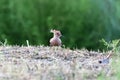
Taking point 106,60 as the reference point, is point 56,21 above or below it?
above

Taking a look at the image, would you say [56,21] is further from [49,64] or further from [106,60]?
[49,64]

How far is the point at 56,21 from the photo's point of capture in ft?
37.4

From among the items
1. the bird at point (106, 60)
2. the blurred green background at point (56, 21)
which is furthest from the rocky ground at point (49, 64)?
the blurred green background at point (56, 21)

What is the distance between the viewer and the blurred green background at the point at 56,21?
11.0 metres

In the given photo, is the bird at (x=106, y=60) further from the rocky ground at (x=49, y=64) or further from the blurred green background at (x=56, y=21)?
the blurred green background at (x=56, y=21)

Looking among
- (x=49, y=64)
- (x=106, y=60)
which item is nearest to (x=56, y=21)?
(x=106, y=60)

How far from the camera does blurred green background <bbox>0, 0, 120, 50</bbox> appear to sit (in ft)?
36.1

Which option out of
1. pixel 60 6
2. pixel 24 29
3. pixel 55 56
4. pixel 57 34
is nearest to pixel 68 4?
pixel 60 6

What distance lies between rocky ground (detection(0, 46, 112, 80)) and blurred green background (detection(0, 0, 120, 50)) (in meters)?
4.85

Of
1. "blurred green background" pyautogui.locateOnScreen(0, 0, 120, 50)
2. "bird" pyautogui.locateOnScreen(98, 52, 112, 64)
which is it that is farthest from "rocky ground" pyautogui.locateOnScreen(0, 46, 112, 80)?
"blurred green background" pyautogui.locateOnScreen(0, 0, 120, 50)

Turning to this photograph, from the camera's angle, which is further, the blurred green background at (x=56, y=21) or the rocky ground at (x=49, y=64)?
the blurred green background at (x=56, y=21)

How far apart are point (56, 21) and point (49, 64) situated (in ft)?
21.0

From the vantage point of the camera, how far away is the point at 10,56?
5.52m

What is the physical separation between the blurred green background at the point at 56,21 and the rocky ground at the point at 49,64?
4.85 meters
